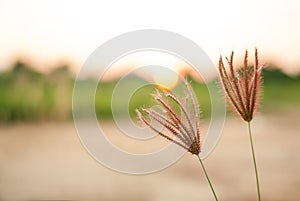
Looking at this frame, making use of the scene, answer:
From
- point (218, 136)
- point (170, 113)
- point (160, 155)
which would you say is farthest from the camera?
point (160, 155)

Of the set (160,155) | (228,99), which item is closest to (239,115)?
(228,99)

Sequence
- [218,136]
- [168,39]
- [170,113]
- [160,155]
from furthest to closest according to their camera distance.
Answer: [168,39]
[160,155]
[218,136]
[170,113]

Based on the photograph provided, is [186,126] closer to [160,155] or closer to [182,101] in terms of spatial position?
[182,101]

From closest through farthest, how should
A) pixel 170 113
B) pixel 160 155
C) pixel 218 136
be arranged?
pixel 170 113
pixel 218 136
pixel 160 155

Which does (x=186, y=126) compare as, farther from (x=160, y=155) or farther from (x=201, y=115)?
(x=160, y=155)

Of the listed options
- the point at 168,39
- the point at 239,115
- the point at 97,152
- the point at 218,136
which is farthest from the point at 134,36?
the point at 239,115

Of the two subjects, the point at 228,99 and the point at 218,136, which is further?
the point at 218,136

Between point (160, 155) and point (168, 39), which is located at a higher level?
point (168, 39)

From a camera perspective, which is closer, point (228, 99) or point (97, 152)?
point (228, 99)

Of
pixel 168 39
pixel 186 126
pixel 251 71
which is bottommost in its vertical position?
pixel 186 126
